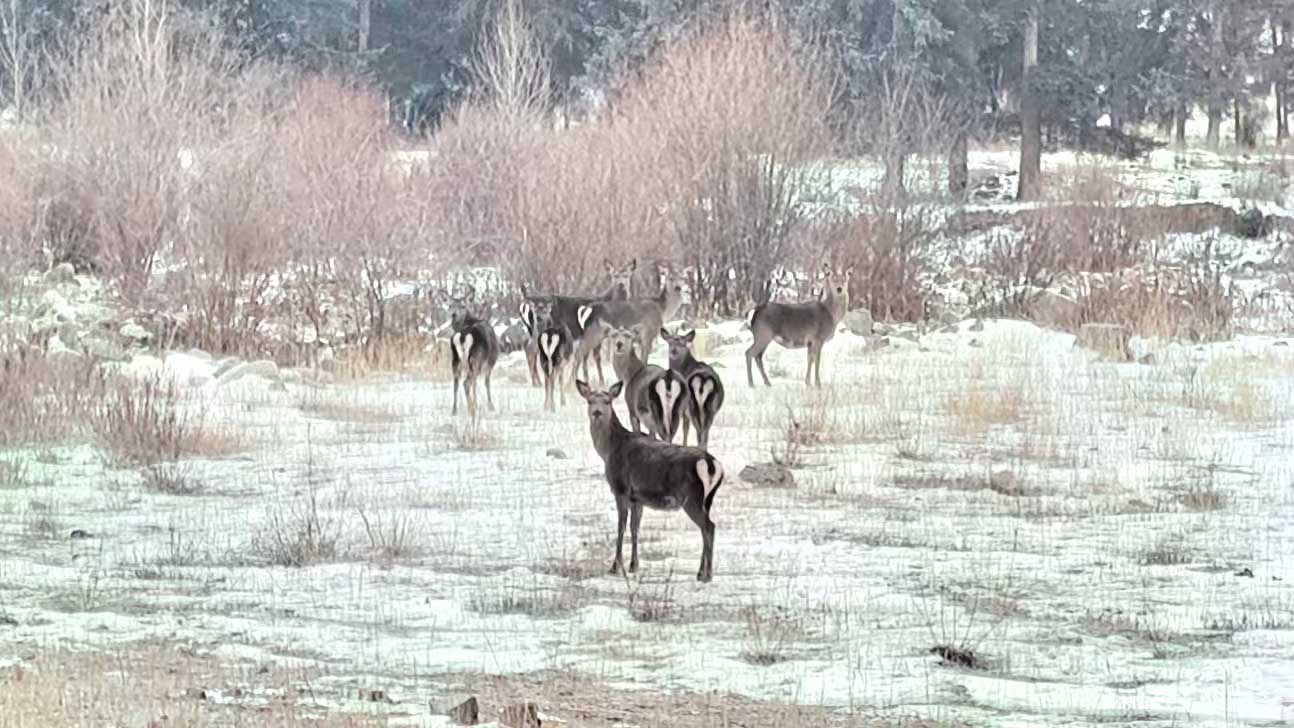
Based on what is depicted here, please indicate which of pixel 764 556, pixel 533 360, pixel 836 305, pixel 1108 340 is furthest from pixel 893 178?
pixel 764 556

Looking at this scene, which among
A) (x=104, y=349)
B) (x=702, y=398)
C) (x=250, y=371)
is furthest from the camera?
(x=104, y=349)

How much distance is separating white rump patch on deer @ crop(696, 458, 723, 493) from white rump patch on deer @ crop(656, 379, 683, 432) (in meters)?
3.54

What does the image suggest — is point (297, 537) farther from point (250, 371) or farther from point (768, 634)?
point (250, 371)

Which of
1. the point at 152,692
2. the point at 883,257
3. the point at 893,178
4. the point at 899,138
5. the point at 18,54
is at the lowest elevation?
the point at 152,692

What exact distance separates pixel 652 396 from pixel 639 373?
83 centimetres

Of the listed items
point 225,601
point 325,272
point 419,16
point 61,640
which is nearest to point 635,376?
point 225,601

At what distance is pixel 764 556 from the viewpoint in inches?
432

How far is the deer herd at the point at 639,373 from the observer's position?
10195 millimetres

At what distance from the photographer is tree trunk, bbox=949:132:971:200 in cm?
3581

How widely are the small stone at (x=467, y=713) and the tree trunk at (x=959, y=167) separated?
2837 cm

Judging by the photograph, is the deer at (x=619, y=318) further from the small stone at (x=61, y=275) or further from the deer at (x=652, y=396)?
Answer: the small stone at (x=61, y=275)

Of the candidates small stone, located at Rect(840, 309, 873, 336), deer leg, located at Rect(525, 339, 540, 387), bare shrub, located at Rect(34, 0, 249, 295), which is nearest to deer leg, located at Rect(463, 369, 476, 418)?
deer leg, located at Rect(525, 339, 540, 387)

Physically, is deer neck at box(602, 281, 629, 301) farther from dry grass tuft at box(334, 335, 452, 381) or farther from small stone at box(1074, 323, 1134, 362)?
small stone at box(1074, 323, 1134, 362)

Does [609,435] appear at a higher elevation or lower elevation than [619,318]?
lower
